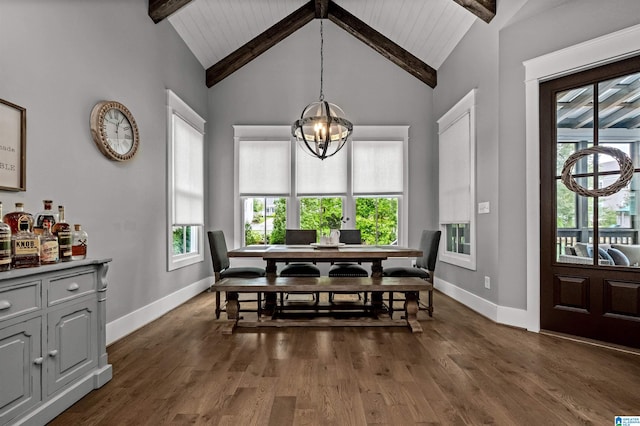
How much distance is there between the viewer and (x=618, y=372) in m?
2.58

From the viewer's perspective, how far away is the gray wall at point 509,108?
3.33 m

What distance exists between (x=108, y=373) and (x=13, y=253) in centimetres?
100

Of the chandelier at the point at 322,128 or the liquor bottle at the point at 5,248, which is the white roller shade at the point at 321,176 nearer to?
the chandelier at the point at 322,128

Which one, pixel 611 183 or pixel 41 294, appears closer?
pixel 41 294

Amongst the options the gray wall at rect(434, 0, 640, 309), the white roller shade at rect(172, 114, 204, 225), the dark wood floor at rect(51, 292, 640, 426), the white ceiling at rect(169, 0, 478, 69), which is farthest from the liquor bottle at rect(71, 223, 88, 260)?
the gray wall at rect(434, 0, 640, 309)

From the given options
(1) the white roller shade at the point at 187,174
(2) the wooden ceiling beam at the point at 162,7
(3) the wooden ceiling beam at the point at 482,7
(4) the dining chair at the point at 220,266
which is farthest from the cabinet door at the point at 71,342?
(3) the wooden ceiling beam at the point at 482,7

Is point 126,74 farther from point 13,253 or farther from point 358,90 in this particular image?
point 358,90

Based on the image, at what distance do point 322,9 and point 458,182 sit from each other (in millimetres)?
3229

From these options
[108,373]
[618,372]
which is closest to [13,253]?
[108,373]

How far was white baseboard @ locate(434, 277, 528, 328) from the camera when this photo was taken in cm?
368

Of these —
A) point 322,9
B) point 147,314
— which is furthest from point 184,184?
point 322,9

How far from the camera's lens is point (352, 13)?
5578mm

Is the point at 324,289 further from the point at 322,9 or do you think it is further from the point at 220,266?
the point at 322,9

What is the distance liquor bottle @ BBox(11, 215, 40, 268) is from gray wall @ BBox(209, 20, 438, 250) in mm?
3940
